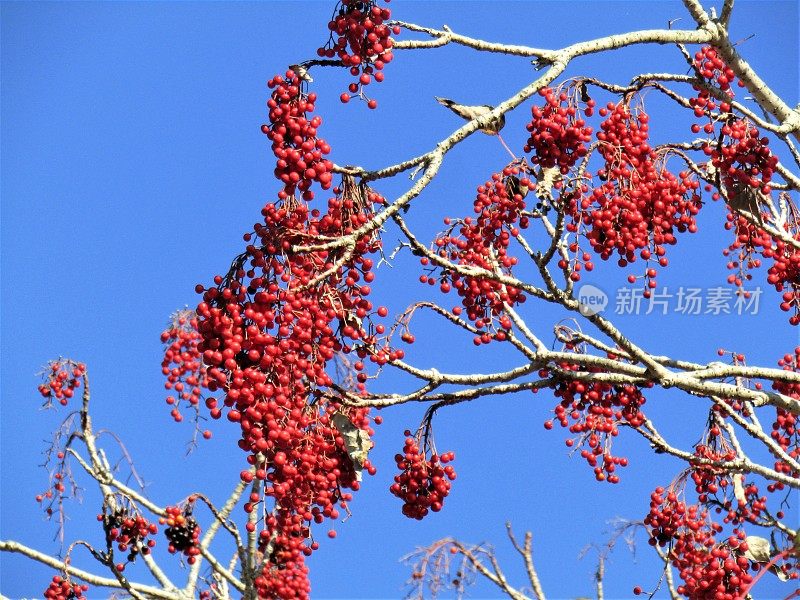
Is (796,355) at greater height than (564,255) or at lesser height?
greater

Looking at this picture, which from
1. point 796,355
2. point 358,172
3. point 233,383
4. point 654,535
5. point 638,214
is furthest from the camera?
point 796,355

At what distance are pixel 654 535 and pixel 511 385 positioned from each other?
178cm

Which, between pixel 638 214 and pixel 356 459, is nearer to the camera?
pixel 356 459

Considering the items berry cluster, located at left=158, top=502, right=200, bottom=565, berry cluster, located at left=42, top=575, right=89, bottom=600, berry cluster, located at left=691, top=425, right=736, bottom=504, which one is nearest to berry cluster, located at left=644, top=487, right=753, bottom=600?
berry cluster, located at left=691, top=425, right=736, bottom=504

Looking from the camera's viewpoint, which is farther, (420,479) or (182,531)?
(182,531)

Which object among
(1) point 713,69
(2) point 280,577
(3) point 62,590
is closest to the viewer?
(1) point 713,69

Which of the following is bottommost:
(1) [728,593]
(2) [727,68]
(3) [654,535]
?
(1) [728,593]

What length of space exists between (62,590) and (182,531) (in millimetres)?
815

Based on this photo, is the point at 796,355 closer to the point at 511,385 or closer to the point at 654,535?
the point at 654,535

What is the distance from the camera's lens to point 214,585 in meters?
6.89

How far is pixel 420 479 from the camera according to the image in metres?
5.00

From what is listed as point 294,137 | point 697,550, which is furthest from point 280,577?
point 294,137

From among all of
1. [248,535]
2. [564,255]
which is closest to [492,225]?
[564,255]

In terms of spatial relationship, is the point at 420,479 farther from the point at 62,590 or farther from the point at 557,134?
the point at 62,590
